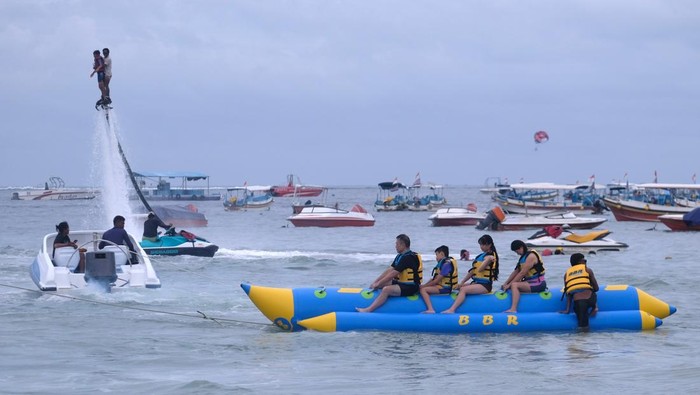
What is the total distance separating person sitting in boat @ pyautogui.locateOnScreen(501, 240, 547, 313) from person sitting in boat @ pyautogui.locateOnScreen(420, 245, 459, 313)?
2.52 feet

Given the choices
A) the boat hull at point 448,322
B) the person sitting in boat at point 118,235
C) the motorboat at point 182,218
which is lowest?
the boat hull at point 448,322

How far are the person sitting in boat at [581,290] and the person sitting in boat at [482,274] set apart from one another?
1.03 metres

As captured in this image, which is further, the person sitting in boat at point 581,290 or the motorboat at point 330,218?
the motorboat at point 330,218

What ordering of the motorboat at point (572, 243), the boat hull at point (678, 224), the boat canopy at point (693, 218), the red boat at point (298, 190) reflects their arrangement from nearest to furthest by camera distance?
the motorboat at point (572, 243) → the boat canopy at point (693, 218) → the boat hull at point (678, 224) → the red boat at point (298, 190)

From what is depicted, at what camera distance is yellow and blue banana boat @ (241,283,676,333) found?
45.1 ft

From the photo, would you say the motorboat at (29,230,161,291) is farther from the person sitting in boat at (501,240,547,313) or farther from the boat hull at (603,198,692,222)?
the boat hull at (603,198,692,222)

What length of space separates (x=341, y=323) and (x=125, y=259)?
5.67 metres

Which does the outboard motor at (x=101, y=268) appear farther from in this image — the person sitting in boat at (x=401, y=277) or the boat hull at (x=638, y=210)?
the boat hull at (x=638, y=210)

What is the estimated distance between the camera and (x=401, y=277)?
45.6ft

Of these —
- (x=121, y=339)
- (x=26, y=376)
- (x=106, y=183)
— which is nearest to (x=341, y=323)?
(x=121, y=339)

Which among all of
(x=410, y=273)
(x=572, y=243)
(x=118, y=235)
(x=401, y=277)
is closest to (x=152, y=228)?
(x=118, y=235)

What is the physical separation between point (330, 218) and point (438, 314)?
3718 cm

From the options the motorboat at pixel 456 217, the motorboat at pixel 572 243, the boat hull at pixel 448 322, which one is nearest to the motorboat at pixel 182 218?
the motorboat at pixel 456 217

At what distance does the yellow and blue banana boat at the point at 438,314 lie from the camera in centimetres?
1374
